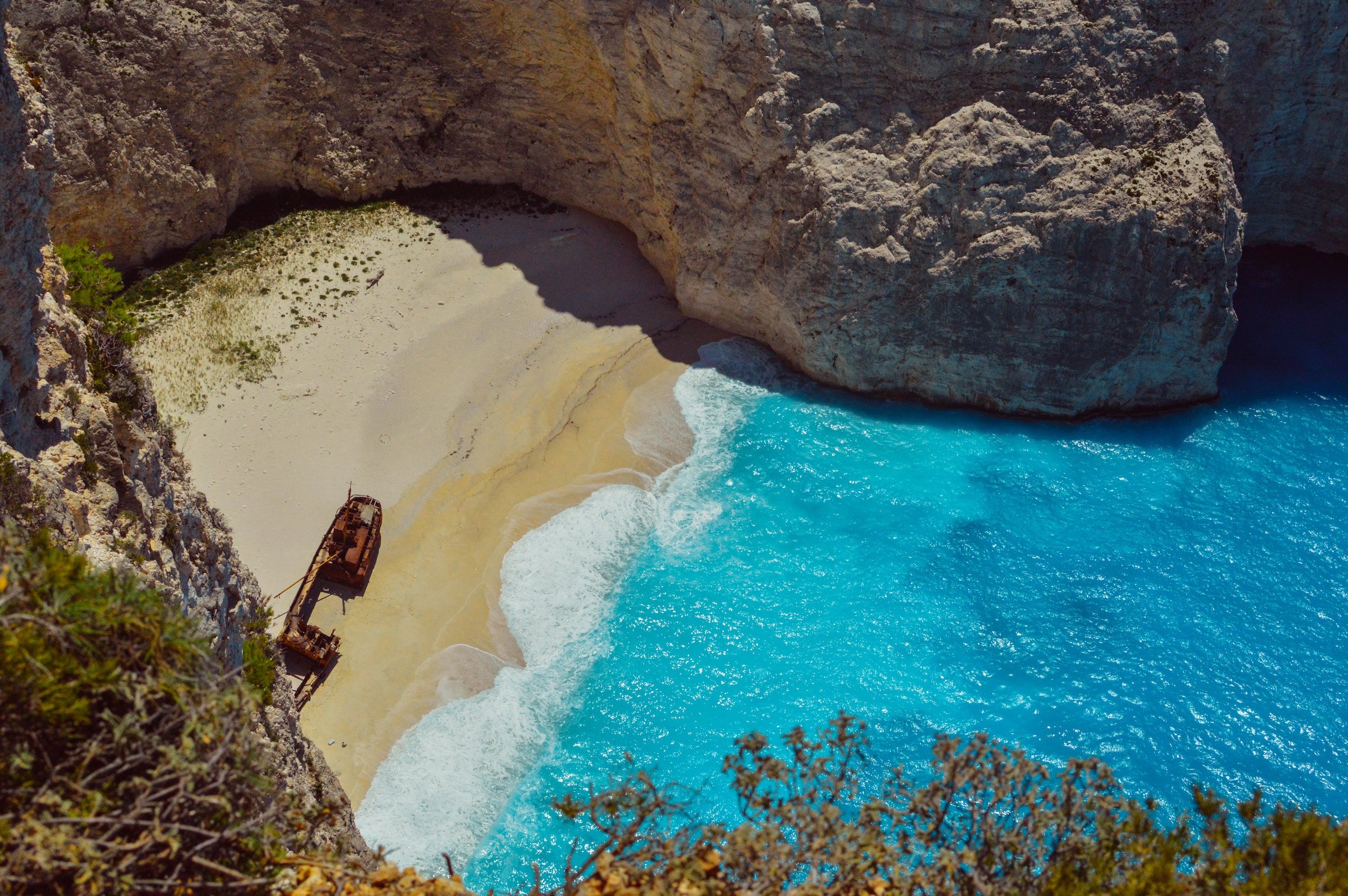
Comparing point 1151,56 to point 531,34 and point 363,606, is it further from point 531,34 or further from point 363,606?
point 363,606

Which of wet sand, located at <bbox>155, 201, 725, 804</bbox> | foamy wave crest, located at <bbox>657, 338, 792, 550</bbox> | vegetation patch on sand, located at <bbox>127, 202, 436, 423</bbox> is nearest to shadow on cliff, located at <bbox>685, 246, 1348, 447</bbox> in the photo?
foamy wave crest, located at <bbox>657, 338, 792, 550</bbox>

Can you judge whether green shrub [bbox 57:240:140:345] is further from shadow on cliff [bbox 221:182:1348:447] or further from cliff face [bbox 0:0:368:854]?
shadow on cliff [bbox 221:182:1348:447]

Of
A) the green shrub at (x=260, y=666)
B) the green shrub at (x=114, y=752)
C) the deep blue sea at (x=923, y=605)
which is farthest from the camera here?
the deep blue sea at (x=923, y=605)

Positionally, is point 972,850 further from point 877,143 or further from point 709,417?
point 877,143

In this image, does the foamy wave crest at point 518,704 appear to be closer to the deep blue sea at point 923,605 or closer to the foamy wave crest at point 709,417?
the deep blue sea at point 923,605

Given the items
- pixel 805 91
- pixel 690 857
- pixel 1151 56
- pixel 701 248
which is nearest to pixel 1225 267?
pixel 1151 56

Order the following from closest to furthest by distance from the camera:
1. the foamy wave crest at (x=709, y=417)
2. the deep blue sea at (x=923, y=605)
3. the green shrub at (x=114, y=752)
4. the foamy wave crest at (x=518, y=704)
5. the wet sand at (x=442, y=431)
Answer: the green shrub at (x=114, y=752) → the foamy wave crest at (x=518, y=704) → the deep blue sea at (x=923, y=605) → the wet sand at (x=442, y=431) → the foamy wave crest at (x=709, y=417)

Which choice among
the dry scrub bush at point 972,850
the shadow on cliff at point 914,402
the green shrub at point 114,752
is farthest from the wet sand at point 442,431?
the dry scrub bush at point 972,850
